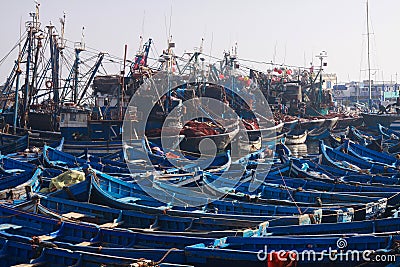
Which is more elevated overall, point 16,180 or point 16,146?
point 16,146

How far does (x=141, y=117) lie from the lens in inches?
1114

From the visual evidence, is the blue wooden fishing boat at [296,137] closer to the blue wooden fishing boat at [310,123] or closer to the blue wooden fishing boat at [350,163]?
the blue wooden fishing boat at [310,123]

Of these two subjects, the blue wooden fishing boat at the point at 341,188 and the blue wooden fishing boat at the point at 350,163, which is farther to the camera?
the blue wooden fishing boat at the point at 350,163

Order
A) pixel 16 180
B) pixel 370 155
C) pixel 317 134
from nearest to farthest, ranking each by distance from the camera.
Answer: pixel 16 180, pixel 370 155, pixel 317 134

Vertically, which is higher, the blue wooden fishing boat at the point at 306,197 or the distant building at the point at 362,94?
the distant building at the point at 362,94

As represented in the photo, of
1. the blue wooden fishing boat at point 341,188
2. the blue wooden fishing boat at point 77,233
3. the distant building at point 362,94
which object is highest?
the distant building at point 362,94

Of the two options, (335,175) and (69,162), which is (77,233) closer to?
(69,162)

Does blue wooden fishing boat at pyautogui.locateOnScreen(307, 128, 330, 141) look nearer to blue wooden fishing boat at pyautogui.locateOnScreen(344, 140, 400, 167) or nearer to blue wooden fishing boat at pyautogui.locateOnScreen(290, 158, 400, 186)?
blue wooden fishing boat at pyautogui.locateOnScreen(344, 140, 400, 167)

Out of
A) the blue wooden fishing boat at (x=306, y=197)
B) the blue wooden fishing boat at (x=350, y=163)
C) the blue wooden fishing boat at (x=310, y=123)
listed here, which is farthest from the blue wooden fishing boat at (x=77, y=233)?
the blue wooden fishing boat at (x=310, y=123)

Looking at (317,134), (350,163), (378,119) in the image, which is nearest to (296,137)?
(317,134)

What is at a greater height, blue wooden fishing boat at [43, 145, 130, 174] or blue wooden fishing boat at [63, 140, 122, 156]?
blue wooden fishing boat at [63, 140, 122, 156]

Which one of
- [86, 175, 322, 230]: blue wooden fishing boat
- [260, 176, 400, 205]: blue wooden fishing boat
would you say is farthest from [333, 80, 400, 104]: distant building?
[86, 175, 322, 230]: blue wooden fishing boat

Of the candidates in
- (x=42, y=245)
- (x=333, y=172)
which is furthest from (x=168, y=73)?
(x=42, y=245)

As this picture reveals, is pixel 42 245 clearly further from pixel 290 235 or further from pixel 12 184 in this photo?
pixel 12 184
